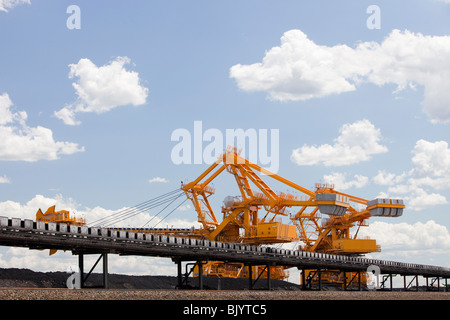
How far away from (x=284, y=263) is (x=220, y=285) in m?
26.1

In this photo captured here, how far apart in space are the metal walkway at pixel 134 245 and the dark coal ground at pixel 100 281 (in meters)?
4.23

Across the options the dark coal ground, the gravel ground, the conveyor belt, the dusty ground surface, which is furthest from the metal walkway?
the gravel ground

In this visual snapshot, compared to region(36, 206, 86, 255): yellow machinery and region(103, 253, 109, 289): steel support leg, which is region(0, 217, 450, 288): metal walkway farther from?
region(36, 206, 86, 255): yellow machinery

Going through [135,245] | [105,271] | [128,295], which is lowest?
[128,295]

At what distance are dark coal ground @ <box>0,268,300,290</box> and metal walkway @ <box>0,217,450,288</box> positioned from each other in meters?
4.23

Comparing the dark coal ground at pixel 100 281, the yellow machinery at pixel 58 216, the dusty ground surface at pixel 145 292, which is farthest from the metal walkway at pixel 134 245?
the yellow machinery at pixel 58 216

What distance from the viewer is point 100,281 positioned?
9425 cm

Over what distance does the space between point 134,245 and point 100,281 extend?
39.1m

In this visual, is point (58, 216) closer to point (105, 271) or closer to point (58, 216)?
point (58, 216)

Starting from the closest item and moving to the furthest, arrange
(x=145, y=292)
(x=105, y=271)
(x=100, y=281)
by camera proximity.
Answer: (x=145, y=292) < (x=105, y=271) < (x=100, y=281)

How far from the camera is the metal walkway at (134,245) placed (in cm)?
4875

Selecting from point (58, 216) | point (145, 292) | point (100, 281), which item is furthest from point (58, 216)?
point (145, 292)

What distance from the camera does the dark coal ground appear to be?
252ft
